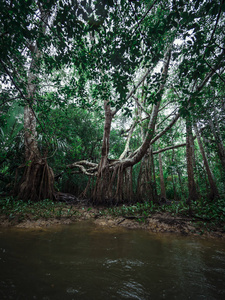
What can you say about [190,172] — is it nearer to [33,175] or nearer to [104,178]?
[104,178]

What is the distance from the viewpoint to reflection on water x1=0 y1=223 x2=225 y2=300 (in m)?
1.07

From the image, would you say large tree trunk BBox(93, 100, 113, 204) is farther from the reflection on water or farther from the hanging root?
the reflection on water

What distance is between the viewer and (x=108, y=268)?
1.42 metres

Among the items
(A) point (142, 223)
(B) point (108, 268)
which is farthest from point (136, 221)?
(B) point (108, 268)

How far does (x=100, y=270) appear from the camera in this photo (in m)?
1.37

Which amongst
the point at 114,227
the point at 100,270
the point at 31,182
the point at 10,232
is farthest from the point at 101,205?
the point at 100,270

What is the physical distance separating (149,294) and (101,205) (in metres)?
4.40

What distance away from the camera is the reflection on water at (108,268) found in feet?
3.51

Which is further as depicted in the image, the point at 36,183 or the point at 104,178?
the point at 104,178

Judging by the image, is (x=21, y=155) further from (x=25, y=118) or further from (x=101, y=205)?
(x=101, y=205)

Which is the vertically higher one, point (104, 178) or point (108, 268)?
point (104, 178)

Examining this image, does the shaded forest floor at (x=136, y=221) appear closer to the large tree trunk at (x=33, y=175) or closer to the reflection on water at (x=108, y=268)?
the reflection on water at (x=108, y=268)

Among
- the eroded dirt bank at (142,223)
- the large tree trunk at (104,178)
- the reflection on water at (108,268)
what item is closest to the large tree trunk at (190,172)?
the eroded dirt bank at (142,223)

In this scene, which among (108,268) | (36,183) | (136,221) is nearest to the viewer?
(108,268)
